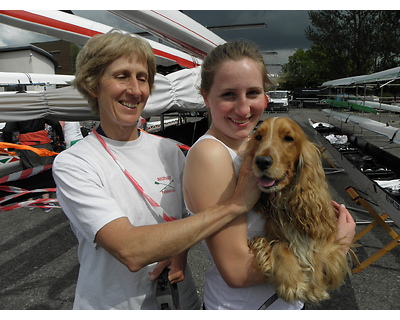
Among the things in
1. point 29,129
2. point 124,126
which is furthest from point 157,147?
point 29,129

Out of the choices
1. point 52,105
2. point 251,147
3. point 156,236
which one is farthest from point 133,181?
point 52,105

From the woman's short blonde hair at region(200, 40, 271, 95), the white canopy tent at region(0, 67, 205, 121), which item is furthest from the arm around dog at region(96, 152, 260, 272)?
the white canopy tent at region(0, 67, 205, 121)

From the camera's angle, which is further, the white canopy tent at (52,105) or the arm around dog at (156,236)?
the white canopy tent at (52,105)

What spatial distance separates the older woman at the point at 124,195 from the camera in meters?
1.12

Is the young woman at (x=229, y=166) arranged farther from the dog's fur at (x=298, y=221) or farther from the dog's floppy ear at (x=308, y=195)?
the dog's floppy ear at (x=308, y=195)

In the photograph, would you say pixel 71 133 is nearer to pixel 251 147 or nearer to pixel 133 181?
pixel 133 181

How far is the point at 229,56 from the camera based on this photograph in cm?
127

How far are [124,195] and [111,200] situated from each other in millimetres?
145

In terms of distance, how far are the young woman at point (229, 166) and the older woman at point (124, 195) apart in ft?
0.28

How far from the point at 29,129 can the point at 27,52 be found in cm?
1749

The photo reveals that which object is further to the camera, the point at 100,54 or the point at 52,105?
the point at 52,105

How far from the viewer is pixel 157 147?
1546mm

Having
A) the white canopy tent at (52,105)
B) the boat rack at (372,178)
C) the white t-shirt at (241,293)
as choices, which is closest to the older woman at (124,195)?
the white t-shirt at (241,293)

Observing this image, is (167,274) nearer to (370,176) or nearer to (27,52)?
(370,176)
